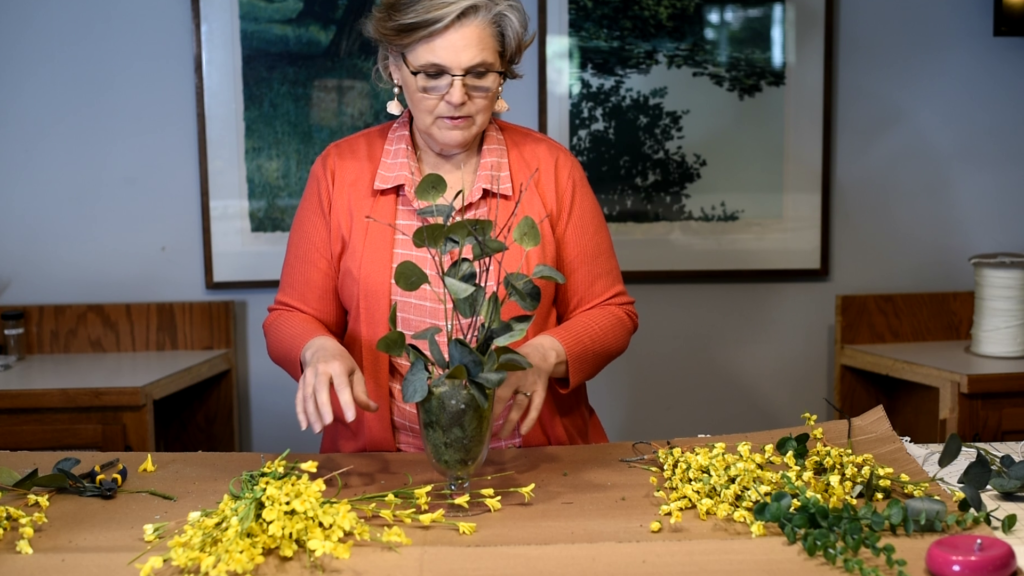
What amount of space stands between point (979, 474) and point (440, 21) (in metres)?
1.07

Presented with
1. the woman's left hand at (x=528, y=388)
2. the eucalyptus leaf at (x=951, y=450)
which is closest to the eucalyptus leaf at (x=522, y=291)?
the woman's left hand at (x=528, y=388)

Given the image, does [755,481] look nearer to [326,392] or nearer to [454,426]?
[454,426]

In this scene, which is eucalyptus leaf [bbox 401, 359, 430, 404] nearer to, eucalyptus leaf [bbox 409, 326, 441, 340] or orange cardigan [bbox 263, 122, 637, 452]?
eucalyptus leaf [bbox 409, 326, 441, 340]

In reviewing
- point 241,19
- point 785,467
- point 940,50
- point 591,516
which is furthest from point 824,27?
point 591,516

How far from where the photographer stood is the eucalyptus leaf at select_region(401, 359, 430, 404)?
1123mm

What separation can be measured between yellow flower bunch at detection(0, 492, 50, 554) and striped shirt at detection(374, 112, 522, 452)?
597 mm

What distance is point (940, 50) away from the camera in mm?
3090

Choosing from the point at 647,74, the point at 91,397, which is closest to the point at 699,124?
the point at 647,74

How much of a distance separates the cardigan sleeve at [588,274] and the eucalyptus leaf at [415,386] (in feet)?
1.72

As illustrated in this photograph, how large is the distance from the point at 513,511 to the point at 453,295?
1.06 ft

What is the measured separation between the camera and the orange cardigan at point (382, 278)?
5.37 ft

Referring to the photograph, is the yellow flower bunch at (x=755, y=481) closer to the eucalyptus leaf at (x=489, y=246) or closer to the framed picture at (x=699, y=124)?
the eucalyptus leaf at (x=489, y=246)

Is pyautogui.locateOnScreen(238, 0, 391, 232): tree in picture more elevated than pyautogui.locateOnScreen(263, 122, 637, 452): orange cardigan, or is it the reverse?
pyautogui.locateOnScreen(238, 0, 391, 232): tree in picture

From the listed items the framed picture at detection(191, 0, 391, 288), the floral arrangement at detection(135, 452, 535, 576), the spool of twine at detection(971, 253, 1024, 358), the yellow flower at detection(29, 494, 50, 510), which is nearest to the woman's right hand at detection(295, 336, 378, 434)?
the floral arrangement at detection(135, 452, 535, 576)
